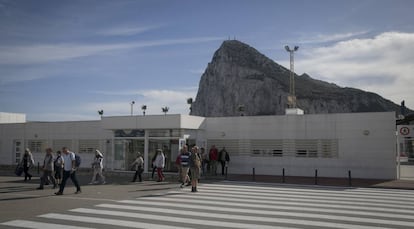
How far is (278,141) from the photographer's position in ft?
85.1

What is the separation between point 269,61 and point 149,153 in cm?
15767

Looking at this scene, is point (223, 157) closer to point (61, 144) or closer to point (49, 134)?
point (61, 144)

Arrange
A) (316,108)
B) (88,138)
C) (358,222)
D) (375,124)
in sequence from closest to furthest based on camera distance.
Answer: (358,222) < (375,124) < (88,138) < (316,108)

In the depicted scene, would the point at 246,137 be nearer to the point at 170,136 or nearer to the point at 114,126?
the point at 170,136

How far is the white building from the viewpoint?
76.9 ft

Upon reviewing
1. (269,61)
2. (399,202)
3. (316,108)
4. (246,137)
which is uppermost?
(269,61)

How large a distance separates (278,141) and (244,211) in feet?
48.1

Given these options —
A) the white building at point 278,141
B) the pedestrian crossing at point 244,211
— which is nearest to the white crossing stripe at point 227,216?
the pedestrian crossing at point 244,211

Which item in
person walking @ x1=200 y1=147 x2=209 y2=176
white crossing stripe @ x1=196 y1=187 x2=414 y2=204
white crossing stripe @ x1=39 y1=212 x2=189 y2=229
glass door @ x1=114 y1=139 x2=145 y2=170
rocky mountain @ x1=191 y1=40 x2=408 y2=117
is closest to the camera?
white crossing stripe @ x1=39 y1=212 x2=189 y2=229

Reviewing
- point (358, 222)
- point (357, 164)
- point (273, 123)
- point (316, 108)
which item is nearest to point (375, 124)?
point (357, 164)

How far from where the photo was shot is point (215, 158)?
2530 cm

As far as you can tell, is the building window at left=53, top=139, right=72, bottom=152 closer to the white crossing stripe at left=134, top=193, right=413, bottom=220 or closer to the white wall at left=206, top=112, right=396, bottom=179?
the white wall at left=206, top=112, right=396, bottom=179

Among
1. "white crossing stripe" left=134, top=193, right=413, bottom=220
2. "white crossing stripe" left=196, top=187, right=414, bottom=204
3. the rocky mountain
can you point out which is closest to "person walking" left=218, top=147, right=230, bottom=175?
"white crossing stripe" left=196, top=187, right=414, bottom=204

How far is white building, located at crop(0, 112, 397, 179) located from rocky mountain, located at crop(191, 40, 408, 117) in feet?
381
